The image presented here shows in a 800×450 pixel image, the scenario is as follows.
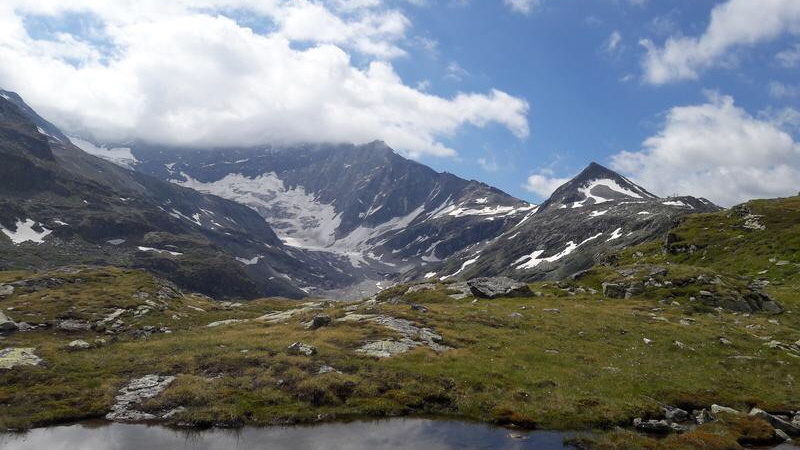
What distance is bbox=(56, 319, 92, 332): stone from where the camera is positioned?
189 feet

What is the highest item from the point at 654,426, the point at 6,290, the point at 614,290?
the point at 614,290

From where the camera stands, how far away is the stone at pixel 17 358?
37.9 meters

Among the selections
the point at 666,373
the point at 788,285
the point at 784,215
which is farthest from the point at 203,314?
the point at 784,215

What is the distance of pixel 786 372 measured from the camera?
3997 cm

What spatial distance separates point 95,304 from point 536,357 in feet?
199

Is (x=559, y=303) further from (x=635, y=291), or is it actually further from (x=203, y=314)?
Result: (x=203, y=314)

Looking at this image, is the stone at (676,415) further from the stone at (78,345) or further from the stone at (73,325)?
the stone at (73,325)

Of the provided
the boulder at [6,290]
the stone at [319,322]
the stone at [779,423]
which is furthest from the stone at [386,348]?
the boulder at [6,290]

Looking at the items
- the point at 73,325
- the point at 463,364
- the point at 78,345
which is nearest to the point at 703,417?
the point at 463,364

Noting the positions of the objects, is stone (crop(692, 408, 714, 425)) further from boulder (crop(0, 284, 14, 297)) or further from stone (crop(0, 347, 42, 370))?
boulder (crop(0, 284, 14, 297))

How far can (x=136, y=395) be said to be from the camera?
1320 inches

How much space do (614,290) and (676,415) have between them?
46.9 m

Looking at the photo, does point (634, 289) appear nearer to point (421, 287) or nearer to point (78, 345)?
point (421, 287)

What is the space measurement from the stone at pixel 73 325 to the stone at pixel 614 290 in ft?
226
